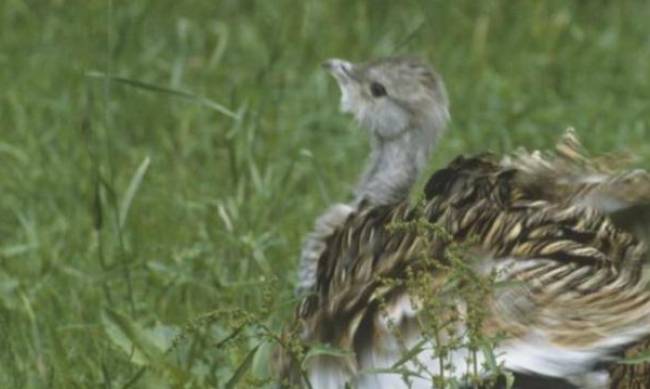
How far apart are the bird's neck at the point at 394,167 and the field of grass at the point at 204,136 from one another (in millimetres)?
341

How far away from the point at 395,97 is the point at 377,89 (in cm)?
10

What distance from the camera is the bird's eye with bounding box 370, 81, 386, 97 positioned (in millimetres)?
6168

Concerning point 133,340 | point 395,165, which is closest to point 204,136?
point 395,165

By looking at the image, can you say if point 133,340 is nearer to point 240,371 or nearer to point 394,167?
point 240,371

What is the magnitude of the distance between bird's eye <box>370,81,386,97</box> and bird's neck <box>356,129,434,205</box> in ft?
0.48

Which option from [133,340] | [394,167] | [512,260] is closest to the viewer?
[512,260]

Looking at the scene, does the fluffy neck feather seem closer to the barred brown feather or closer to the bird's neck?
the bird's neck

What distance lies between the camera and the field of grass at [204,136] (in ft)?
19.4

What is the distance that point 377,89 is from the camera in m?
6.19

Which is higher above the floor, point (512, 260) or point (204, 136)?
point (204, 136)

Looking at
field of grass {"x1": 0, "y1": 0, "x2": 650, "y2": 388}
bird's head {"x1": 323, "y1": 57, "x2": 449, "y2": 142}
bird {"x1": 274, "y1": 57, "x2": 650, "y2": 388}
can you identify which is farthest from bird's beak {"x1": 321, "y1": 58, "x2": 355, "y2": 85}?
bird {"x1": 274, "y1": 57, "x2": 650, "y2": 388}

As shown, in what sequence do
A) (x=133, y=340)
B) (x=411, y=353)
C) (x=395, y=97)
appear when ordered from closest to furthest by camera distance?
1. (x=411, y=353)
2. (x=133, y=340)
3. (x=395, y=97)

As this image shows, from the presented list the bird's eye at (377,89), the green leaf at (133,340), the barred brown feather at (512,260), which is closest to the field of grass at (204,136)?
the green leaf at (133,340)

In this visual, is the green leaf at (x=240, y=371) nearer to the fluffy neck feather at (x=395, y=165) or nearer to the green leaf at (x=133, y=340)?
the green leaf at (x=133, y=340)
